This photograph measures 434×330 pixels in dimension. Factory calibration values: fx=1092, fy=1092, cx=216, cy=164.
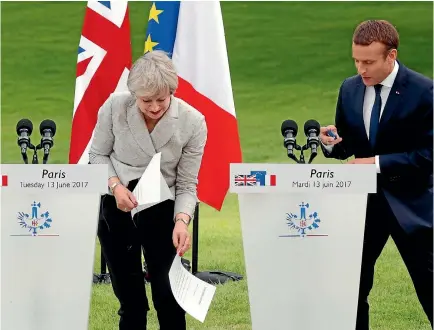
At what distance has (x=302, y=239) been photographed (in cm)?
452

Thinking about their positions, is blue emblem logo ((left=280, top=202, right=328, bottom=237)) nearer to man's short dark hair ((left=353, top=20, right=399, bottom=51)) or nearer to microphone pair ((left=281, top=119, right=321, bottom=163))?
microphone pair ((left=281, top=119, right=321, bottom=163))

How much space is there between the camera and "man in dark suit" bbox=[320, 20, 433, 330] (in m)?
4.76

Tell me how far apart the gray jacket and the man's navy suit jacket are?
2.56 ft

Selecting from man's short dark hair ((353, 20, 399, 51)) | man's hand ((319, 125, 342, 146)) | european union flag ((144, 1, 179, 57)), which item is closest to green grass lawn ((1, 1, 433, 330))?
european union flag ((144, 1, 179, 57))

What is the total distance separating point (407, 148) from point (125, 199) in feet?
4.21

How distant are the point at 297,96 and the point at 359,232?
12665 millimetres

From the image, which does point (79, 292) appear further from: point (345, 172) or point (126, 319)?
point (345, 172)

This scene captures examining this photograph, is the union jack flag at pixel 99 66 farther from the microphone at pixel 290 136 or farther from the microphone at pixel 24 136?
the microphone at pixel 290 136

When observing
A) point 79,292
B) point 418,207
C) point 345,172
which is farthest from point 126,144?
point 418,207

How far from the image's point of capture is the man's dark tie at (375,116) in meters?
4.84

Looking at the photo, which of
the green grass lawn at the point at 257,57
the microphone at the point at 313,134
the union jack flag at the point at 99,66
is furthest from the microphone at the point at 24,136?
the green grass lawn at the point at 257,57

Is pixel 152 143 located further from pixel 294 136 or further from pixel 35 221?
pixel 294 136

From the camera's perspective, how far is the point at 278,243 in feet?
14.8

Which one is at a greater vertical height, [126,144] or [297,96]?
[297,96]
